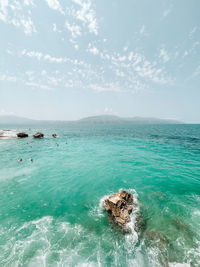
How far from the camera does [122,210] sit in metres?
10.1

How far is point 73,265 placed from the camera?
7270mm

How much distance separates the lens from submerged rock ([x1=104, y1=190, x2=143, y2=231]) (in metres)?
9.56

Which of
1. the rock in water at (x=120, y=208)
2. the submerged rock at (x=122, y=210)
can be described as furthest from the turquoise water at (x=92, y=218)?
the rock in water at (x=120, y=208)

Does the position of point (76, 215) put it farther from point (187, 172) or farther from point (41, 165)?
point (187, 172)

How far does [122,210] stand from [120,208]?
233mm

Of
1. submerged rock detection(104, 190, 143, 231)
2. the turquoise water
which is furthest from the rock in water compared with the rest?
the turquoise water

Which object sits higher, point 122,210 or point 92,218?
point 122,210

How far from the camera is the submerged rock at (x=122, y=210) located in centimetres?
956

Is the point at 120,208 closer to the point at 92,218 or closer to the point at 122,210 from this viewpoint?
the point at 122,210

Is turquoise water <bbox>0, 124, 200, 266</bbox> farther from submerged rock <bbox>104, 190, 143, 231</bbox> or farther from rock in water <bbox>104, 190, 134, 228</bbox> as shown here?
rock in water <bbox>104, 190, 134, 228</bbox>

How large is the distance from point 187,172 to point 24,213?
24.4m

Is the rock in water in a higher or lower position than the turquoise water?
higher

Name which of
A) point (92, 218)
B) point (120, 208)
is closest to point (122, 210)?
point (120, 208)

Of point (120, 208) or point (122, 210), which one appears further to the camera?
point (120, 208)
